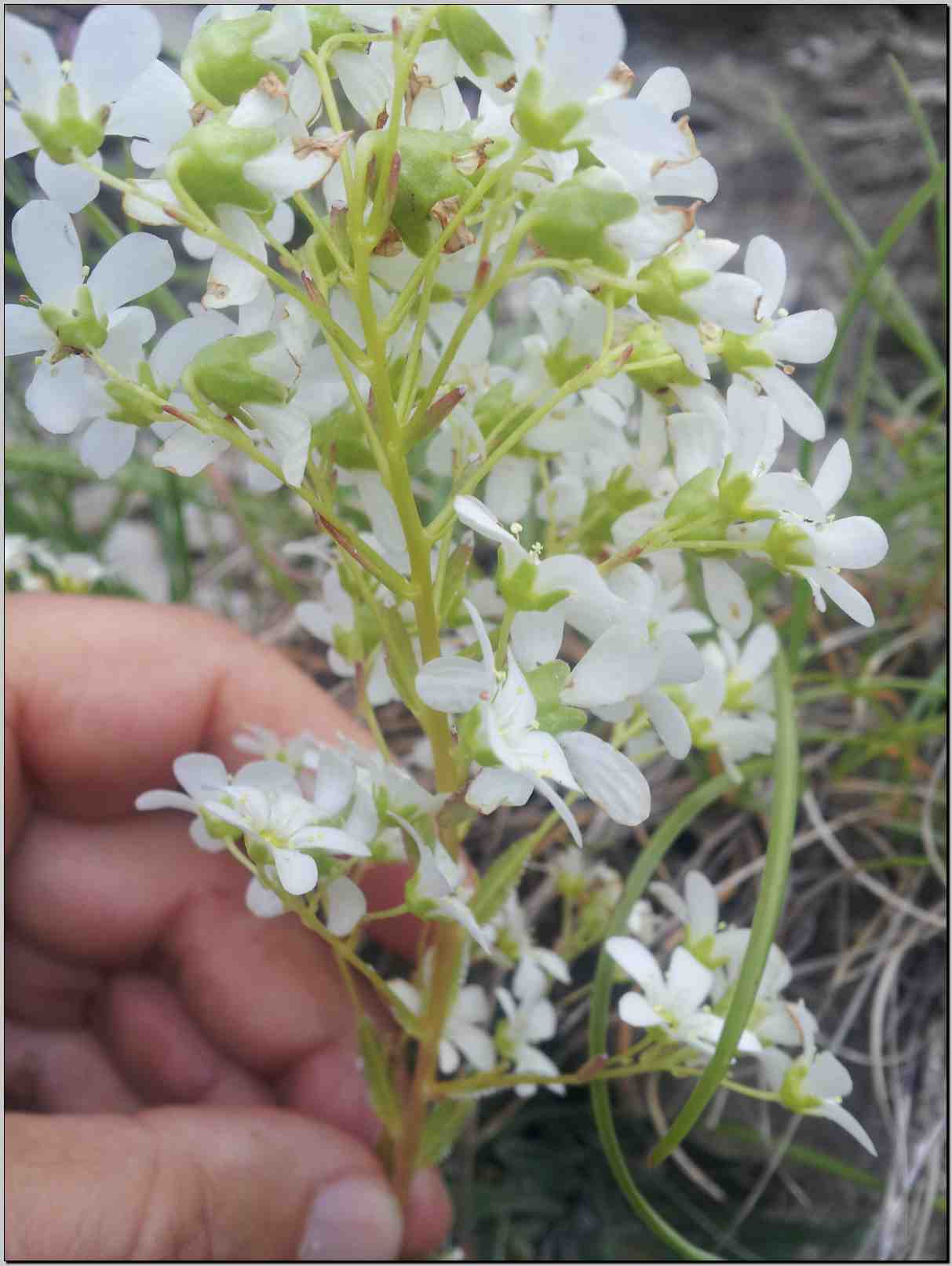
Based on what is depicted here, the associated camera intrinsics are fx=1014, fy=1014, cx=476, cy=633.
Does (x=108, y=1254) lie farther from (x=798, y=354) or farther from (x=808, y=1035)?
(x=798, y=354)

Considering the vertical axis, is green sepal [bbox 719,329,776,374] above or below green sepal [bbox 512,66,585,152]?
below

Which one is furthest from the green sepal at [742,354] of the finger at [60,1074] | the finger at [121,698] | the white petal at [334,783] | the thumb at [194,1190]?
the finger at [60,1074]

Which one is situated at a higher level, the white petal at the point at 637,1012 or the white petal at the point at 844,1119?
the white petal at the point at 637,1012

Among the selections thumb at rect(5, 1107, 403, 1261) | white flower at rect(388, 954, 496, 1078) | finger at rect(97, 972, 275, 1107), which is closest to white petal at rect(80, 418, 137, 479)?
white flower at rect(388, 954, 496, 1078)

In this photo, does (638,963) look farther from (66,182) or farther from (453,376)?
(66,182)

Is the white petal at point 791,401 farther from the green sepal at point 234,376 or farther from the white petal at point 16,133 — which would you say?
the white petal at point 16,133

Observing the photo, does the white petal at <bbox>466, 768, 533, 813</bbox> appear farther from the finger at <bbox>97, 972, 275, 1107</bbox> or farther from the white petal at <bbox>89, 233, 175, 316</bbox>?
the finger at <bbox>97, 972, 275, 1107</bbox>
